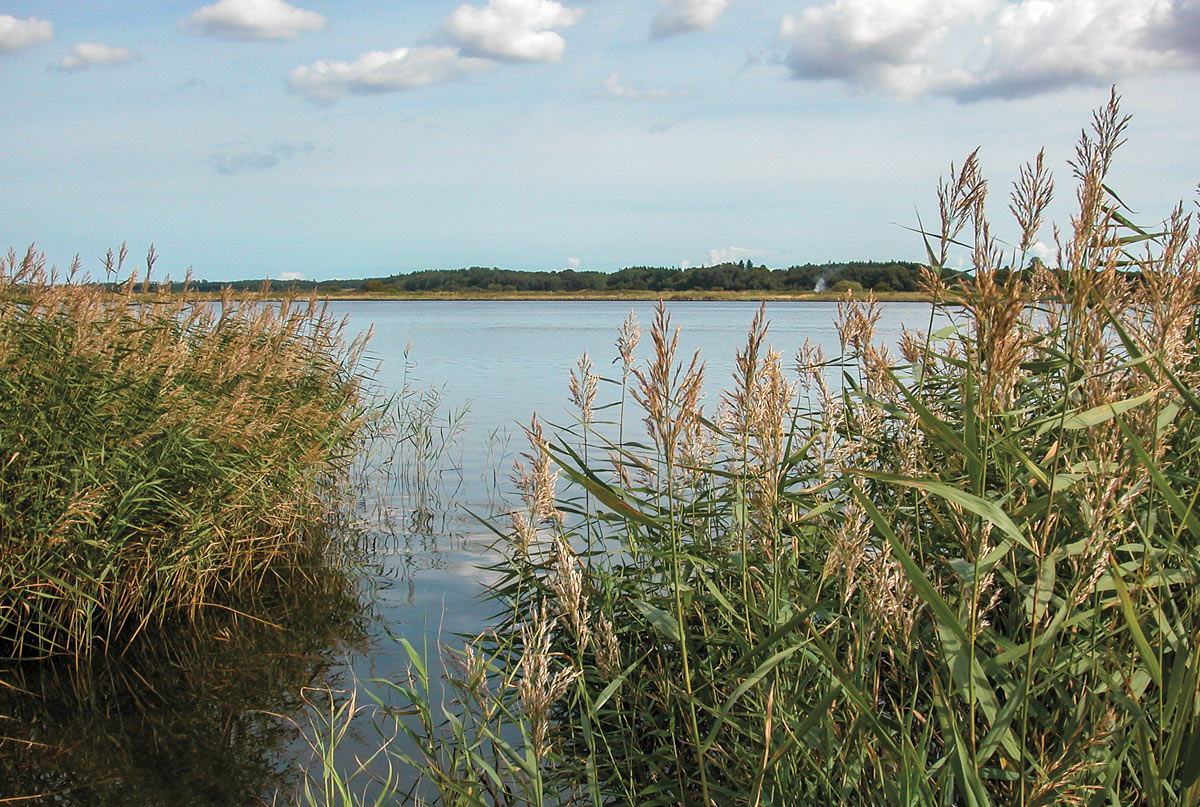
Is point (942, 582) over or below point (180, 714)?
over

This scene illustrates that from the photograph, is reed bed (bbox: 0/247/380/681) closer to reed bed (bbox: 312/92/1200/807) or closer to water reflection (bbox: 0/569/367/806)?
water reflection (bbox: 0/569/367/806)

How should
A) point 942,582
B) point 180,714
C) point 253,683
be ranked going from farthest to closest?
1. point 253,683
2. point 180,714
3. point 942,582

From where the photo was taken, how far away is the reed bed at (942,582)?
1.88 metres

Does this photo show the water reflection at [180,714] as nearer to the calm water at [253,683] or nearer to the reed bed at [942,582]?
the calm water at [253,683]

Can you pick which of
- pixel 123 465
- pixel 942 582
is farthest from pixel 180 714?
pixel 942 582

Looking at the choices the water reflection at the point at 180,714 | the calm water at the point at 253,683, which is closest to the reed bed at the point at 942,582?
the calm water at the point at 253,683

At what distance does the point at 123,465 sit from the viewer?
17.3 feet

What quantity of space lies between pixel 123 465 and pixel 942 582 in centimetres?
455

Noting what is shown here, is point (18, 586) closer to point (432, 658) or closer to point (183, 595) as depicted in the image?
point (183, 595)

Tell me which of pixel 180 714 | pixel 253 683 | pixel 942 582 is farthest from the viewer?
pixel 253 683

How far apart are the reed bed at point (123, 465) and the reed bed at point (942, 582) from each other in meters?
2.43

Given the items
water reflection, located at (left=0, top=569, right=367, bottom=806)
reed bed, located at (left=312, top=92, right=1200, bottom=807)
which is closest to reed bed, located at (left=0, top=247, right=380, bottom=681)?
water reflection, located at (left=0, top=569, right=367, bottom=806)

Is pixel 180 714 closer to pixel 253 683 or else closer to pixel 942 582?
pixel 253 683

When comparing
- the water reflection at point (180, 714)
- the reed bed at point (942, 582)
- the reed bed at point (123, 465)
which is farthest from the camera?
the reed bed at point (123, 465)
